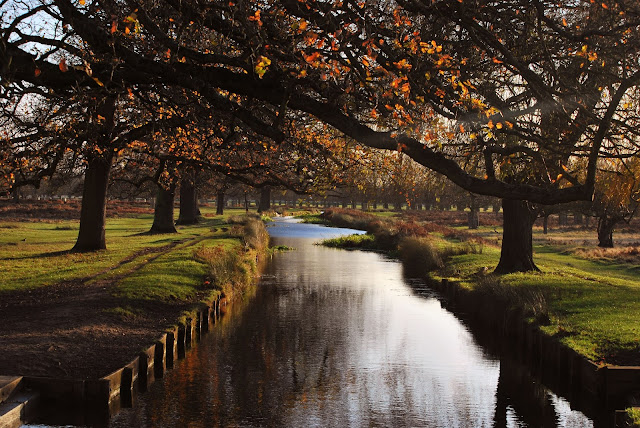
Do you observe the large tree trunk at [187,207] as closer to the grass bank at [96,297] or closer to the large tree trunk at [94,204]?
the grass bank at [96,297]

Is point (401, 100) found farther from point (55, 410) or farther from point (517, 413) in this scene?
point (55, 410)

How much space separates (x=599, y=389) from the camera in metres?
11.8

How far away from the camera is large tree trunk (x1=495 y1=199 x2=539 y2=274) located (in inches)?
961

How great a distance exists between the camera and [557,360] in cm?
1418

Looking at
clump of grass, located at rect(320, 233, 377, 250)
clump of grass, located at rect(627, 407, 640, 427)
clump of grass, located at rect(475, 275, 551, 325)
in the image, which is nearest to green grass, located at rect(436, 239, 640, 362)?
clump of grass, located at rect(475, 275, 551, 325)

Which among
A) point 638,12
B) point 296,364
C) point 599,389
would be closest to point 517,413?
point 599,389

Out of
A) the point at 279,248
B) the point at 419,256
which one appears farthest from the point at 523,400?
the point at 279,248

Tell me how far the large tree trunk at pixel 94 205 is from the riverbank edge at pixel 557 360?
14167 mm

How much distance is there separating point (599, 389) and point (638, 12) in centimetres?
676

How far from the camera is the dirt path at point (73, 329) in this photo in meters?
11.5

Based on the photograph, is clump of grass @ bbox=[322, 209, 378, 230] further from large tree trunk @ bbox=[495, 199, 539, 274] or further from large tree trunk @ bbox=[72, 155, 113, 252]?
large tree trunk @ bbox=[72, 155, 113, 252]

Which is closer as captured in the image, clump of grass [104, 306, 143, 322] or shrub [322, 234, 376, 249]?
clump of grass [104, 306, 143, 322]

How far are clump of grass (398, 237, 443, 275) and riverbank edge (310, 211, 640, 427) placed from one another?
7466 mm

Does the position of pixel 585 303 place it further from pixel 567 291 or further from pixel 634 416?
pixel 634 416
